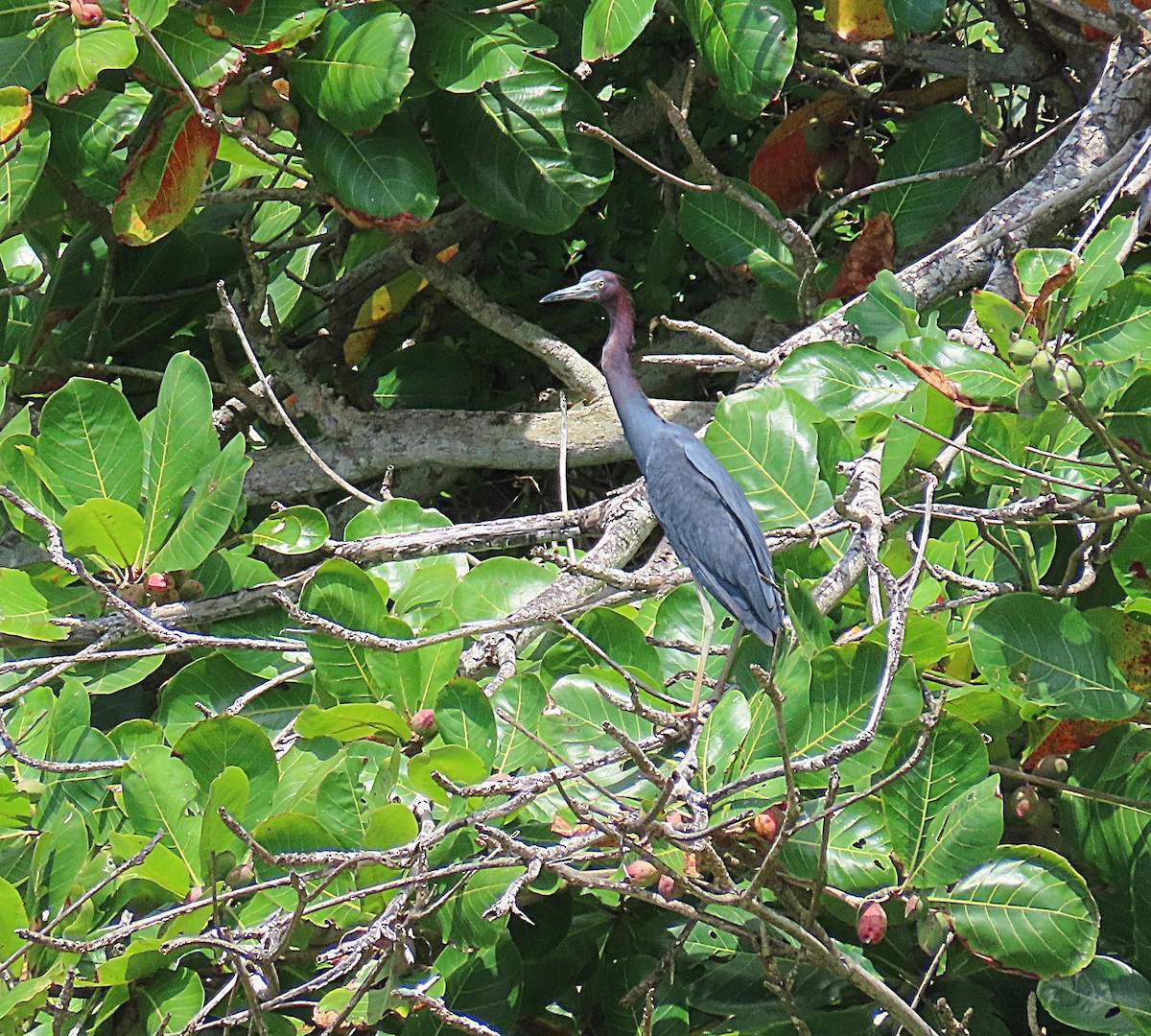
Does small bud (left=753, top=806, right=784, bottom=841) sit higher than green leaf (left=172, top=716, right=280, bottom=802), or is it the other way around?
small bud (left=753, top=806, right=784, bottom=841)

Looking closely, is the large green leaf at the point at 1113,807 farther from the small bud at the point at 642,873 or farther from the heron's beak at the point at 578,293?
the heron's beak at the point at 578,293

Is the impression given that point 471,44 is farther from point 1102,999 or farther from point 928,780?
point 1102,999

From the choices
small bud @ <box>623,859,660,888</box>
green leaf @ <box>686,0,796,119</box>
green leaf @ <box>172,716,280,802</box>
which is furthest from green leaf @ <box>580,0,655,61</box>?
small bud @ <box>623,859,660,888</box>

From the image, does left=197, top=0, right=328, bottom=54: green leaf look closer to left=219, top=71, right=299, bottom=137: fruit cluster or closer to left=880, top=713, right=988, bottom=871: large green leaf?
left=219, top=71, right=299, bottom=137: fruit cluster

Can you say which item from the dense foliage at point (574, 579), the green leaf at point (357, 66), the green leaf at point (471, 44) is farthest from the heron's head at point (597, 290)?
the green leaf at point (357, 66)

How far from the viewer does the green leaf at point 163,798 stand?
1861 mm

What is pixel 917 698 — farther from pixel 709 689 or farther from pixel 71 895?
pixel 71 895

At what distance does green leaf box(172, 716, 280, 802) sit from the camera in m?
1.94

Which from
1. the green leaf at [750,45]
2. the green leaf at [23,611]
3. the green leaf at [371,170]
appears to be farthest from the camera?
the green leaf at [371,170]

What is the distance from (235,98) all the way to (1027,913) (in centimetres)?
199

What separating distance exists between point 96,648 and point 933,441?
1.35m

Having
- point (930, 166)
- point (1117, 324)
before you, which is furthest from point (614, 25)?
point (1117, 324)

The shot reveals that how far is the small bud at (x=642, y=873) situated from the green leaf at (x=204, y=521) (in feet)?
3.25

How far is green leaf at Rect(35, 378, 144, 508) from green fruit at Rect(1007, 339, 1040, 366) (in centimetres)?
146
